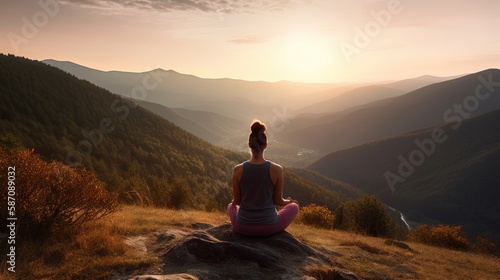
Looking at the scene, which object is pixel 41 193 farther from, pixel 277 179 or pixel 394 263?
pixel 394 263

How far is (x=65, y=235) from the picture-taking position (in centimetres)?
802

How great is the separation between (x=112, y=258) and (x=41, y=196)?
2.46 m

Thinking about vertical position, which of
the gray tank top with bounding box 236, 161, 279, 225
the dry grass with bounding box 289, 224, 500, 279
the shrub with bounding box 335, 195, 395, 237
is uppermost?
the gray tank top with bounding box 236, 161, 279, 225

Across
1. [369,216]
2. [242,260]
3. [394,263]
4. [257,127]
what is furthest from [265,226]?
[369,216]

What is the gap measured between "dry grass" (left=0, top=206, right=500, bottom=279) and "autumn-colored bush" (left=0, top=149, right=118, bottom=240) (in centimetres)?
57

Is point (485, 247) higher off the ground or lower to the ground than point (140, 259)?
lower

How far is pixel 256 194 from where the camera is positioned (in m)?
7.91

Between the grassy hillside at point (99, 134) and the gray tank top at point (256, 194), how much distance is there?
179ft

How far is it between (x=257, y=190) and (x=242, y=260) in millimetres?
1556

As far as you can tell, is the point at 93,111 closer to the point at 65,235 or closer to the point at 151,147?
the point at 151,147

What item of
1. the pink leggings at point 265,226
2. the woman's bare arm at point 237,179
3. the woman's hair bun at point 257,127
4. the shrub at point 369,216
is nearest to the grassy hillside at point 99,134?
the shrub at point 369,216

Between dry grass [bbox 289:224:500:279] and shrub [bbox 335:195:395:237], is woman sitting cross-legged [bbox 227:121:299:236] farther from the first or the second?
shrub [bbox 335:195:395:237]

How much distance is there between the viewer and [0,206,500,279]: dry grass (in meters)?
6.39

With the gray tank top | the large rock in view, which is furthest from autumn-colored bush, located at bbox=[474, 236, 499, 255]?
the gray tank top
